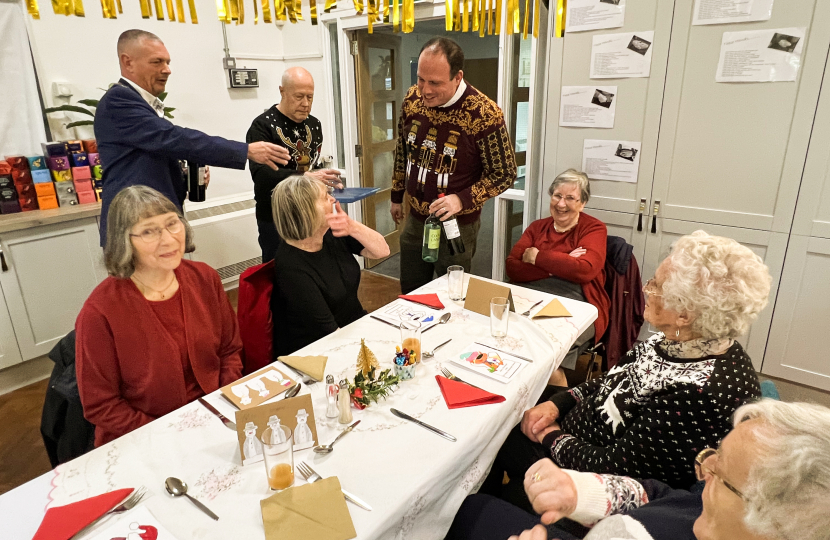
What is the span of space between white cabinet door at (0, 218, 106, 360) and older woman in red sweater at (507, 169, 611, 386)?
234 centimetres

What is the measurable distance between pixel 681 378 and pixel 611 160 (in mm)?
1985

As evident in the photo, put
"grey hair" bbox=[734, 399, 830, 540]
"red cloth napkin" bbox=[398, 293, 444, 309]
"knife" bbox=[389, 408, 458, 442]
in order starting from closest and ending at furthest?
"grey hair" bbox=[734, 399, 830, 540] → "knife" bbox=[389, 408, 458, 442] → "red cloth napkin" bbox=[398, 293, 444, 309]

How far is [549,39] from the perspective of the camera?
118 inches

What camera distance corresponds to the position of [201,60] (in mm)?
3986

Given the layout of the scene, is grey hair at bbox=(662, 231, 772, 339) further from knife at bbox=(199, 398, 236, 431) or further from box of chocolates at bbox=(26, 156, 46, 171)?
box of chocolates at bbox=(26, 156, 46, 171)

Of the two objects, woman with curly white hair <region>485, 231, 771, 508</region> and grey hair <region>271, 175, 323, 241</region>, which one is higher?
grey hair <region>271, 175, 323, 241</region>

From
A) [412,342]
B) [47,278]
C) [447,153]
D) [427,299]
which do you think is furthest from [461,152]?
[47,278]

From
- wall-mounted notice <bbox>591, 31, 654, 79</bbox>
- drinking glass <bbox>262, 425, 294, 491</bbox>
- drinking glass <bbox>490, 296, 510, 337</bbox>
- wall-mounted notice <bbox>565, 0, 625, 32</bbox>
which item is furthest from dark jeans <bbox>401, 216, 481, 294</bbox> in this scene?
drinking glass <bbox>262, 425, 294, 491</bbox>

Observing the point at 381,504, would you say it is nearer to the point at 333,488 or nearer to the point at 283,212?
the point at 333,488

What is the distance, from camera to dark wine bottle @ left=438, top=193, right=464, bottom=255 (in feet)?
7.70

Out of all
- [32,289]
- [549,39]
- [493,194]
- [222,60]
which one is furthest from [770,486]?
[222,60]

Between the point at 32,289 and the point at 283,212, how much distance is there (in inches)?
76.4

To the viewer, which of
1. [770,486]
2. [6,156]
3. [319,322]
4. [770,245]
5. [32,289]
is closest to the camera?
[770,486]

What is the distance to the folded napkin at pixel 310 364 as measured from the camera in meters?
1.49
